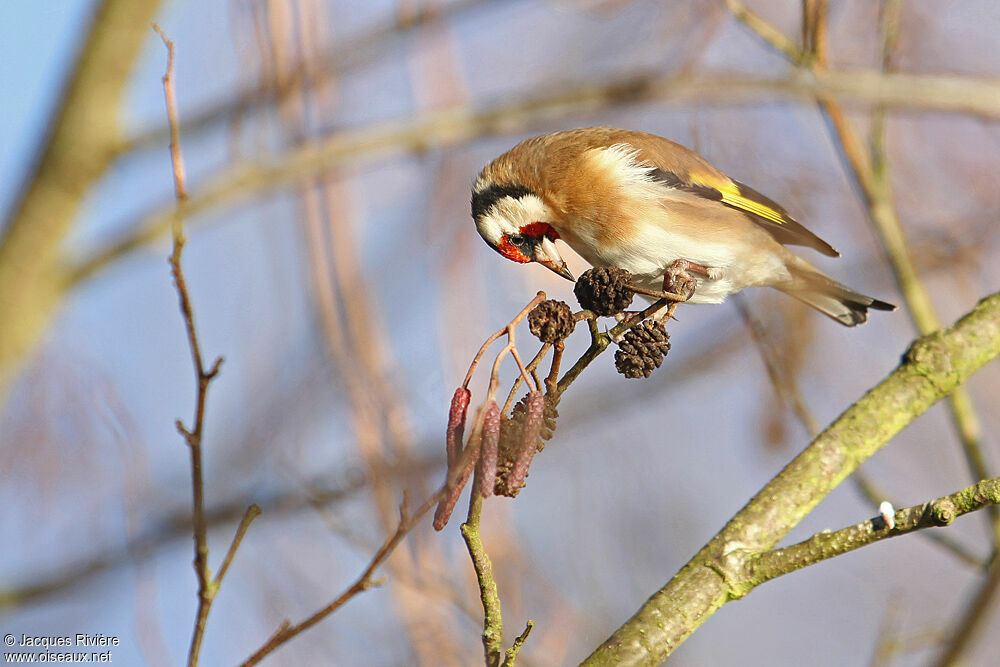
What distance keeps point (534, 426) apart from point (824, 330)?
3.76 meters

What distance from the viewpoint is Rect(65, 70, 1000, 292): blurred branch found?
2.93 m

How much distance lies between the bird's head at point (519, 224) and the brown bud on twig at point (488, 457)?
5.26 feet

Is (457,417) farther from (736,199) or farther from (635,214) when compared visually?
(736,199)

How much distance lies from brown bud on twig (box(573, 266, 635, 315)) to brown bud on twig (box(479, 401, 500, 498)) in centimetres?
48

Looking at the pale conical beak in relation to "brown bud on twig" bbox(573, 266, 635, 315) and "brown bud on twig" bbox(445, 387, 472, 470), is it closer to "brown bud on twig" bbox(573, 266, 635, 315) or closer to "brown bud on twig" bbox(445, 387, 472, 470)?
"brown bud on twig" bbox(573, 266, 635, 315)

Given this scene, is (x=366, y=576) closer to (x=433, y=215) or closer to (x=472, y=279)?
(x=472, y=279)

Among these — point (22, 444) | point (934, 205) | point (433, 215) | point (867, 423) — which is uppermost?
point (22, 444)

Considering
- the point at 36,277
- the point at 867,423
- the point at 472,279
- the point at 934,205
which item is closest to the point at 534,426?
the point at 867,423

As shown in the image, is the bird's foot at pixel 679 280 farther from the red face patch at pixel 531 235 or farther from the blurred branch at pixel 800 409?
the red face patch at pixel 531 235

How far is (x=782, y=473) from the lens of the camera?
7.71 feet

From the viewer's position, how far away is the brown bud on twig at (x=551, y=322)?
5.25 feet

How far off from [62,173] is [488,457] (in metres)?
5.18

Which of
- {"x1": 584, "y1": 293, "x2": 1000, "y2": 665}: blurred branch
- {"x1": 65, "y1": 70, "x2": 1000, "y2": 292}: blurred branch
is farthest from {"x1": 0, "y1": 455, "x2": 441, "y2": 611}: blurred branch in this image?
{"x1": 584, "y1": 293, "x2": 1000, "y2": 665}: blurred branch

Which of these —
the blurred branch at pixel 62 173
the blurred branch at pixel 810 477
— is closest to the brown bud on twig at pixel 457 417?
the blurred branch at pixel 810 477
